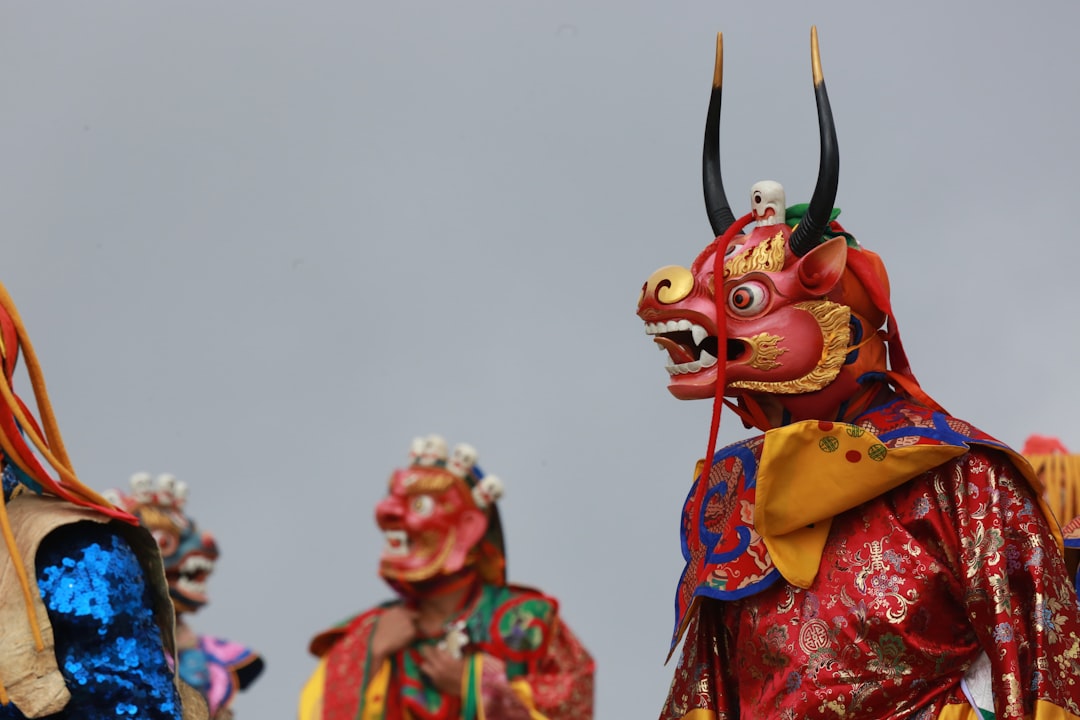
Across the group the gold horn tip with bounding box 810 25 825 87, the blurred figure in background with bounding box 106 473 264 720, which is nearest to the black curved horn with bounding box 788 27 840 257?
the gold horn tip with bounding box 810 25 825 87

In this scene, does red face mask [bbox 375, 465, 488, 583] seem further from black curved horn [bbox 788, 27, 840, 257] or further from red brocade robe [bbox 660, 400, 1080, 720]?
black curved horn [bbox 788, 27, 840, 257]

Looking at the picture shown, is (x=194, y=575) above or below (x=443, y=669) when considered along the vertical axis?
above

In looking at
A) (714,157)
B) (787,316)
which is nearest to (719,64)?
(714,157)

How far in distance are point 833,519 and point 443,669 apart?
11.6 feet

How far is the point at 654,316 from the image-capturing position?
199 inches

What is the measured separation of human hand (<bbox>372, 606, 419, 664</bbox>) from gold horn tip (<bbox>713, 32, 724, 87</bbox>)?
12.3ft

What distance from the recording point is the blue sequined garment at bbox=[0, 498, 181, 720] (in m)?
4.60

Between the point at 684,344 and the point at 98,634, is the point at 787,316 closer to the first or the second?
the point at 684,344

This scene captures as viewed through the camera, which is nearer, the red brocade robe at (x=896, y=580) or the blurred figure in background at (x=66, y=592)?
the blurred figure in background at (x=66, y=592)

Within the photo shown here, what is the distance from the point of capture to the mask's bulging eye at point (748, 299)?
499 centimetres

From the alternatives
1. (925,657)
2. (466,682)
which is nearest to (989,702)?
(925,657)

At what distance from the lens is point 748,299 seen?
4.99 metres

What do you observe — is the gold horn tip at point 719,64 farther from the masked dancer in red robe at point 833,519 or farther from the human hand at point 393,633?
the human hand at point 393,633

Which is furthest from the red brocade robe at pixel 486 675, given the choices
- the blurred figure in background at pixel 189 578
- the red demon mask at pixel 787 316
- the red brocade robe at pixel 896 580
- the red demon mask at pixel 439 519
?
the red demon mask at pixel 787 316
